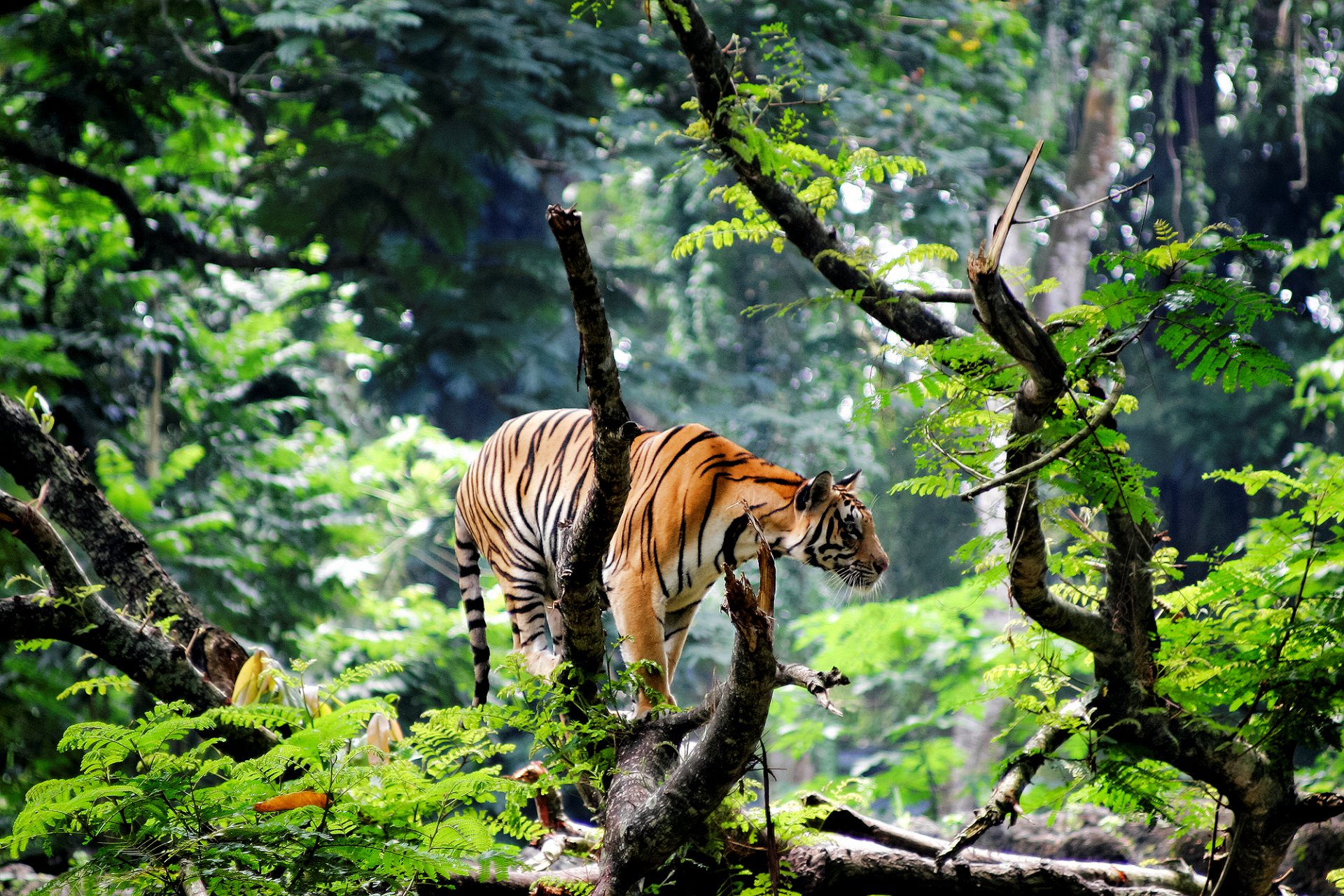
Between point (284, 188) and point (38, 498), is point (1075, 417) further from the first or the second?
point (284, 188)

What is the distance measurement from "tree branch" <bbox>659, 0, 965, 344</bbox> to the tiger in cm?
67

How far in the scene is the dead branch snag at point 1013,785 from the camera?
295cm

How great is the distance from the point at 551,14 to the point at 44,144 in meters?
5.49

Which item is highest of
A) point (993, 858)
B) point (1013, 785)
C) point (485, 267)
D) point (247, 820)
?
point (485, 267)

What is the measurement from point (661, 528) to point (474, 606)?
122 centimetres

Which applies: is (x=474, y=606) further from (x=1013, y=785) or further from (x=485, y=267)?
(x=485, y=267)

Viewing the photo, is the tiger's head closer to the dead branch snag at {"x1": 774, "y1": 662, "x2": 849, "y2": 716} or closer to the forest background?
the dead branch snag at {"x1": 774, "y1": 662, "x2": 849, "y2": 716}

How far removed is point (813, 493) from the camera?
3.92m

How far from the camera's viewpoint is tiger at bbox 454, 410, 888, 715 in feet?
12.9

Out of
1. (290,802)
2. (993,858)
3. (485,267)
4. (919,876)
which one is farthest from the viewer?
(485,267)

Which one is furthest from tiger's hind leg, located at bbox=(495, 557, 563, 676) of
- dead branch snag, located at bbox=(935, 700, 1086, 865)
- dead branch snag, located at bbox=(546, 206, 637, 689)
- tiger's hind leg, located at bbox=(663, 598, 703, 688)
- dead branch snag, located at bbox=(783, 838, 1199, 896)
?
dead branch snag, located at bbox=(935, 700, 1086, 865)

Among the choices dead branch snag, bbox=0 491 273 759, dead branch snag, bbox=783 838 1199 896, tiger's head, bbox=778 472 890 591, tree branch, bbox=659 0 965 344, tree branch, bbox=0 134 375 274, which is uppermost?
tree branch, bbox=0 134 375 274

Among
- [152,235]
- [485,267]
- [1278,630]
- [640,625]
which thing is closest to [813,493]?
[640,625]

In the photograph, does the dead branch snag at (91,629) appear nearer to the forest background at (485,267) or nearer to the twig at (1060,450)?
the forest background at (485,267)
